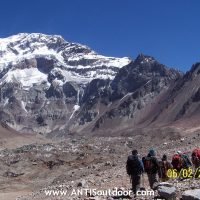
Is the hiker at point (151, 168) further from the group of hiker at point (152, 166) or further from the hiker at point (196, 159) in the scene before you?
the hiker at point (196, 159)

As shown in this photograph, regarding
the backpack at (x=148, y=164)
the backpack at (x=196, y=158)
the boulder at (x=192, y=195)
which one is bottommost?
the boulder at (x=192, y=195)

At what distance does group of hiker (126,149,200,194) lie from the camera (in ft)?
60.8

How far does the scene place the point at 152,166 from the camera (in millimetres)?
19859

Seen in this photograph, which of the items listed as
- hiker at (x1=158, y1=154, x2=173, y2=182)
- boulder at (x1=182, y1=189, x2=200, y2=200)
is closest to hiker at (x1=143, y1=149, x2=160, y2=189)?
Answer: hiker at (x1=158, y1=154, x2=173, y2=182)

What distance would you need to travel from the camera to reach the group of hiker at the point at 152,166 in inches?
730

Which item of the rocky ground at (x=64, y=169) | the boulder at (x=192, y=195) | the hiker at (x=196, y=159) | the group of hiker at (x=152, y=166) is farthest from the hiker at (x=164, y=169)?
the boulder at (x=192, y=195)

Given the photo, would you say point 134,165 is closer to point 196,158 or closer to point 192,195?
point 196,158

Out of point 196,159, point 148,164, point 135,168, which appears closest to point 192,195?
point 135,168

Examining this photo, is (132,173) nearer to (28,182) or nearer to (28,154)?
(28,182)

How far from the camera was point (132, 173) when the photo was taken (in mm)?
18609

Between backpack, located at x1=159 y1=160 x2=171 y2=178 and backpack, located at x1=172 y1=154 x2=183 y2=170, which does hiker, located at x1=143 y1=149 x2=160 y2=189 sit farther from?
backpack, located at x1=172 y1=154 x2=183 y2=170
